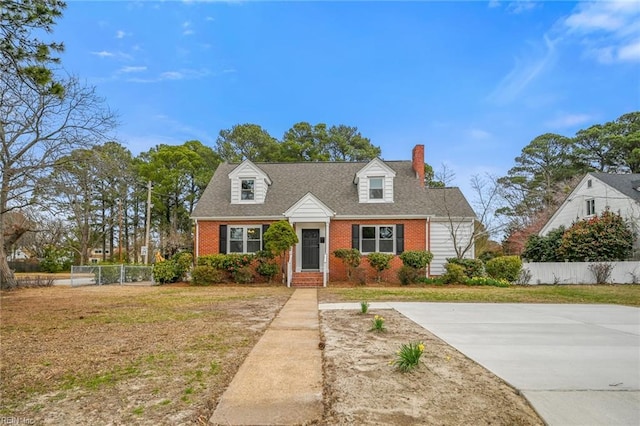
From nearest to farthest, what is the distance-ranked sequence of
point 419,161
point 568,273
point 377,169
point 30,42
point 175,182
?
point 30,42 < point 568,273 < point 377,169 < point 419,161 < point 175,182

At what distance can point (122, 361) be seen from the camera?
188 inches

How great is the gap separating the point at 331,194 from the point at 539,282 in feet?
35.5

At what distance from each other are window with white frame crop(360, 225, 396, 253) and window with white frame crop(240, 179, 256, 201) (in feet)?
19.2

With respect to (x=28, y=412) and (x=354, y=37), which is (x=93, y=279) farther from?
(x=28, y=412)

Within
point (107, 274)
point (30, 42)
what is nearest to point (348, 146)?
point (107, 274)

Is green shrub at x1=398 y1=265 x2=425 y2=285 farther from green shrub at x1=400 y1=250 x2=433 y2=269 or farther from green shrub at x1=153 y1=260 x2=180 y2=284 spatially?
green shrub at x1=153 y1=260 x2=180 y2=284

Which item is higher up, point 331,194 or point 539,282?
point 331,194

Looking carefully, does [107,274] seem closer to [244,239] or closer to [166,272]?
[166,272]

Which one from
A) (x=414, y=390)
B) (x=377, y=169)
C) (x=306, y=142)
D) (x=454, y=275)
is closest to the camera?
(x=414, y=390)

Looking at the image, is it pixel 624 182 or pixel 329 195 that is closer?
pixel 329 195

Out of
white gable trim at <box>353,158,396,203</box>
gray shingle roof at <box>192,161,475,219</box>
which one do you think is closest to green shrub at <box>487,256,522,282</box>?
gray shingle roof at <box>192,161,475,219</box>

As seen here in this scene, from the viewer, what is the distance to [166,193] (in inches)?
1361

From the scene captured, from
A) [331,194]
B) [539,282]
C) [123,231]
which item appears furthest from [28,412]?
[123,231]

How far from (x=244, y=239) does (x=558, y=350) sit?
15.1 m
